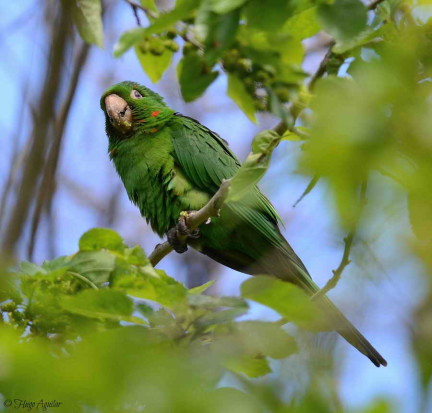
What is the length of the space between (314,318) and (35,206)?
2.55 meters

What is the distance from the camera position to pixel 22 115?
4.68 metres

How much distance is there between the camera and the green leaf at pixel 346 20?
1345 mm

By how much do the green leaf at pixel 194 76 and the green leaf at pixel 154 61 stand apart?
0.38 metres

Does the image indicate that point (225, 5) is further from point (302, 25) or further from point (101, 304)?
point (101, 304)

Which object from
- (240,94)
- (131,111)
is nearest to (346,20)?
(240,94)

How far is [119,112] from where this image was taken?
4137 millimetres

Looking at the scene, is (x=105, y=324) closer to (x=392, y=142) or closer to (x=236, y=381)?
(x=236, y=381)

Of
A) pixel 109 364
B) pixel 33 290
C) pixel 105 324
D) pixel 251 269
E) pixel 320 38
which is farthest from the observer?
pixel 320 38

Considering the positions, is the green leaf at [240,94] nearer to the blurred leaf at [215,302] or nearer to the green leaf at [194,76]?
the green leaf at [194,76]

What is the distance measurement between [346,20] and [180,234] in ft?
7.68

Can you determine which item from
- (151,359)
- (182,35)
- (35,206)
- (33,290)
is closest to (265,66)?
(182,35)

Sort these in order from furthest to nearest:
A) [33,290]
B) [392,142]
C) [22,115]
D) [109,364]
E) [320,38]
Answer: [320,38] < [22,115] < [33,290] < [109,364] < [392,142]

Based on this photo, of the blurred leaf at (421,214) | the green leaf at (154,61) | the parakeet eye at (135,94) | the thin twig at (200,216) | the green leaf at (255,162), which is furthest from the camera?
the parakeet eye at (135,94)

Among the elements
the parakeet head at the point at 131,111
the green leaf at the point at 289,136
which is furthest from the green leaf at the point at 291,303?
the parakeet head at the point at 131,111
